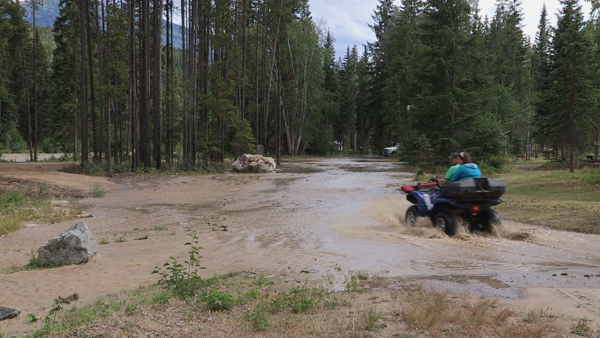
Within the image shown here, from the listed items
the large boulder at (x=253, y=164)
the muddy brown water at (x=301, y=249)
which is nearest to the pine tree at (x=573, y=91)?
the muddy brown water at (x=301, y=249)

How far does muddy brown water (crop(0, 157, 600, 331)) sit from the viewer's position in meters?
5.82

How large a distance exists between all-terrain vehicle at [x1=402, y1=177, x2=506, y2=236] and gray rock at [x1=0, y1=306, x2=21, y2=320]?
7.52 m

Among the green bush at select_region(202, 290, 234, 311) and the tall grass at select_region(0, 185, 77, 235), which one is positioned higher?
the green bush at select_region(202, 290, 234, 311)

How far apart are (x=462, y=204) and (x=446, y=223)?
54 centimetres

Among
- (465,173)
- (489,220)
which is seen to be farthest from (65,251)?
(489,220)

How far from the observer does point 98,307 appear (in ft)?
15.4

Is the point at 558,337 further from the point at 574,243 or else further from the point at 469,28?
the point at 469,28

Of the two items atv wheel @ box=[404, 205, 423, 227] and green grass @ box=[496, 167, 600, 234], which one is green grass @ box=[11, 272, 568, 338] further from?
green grass @ box=[496, 167, 600, 234]

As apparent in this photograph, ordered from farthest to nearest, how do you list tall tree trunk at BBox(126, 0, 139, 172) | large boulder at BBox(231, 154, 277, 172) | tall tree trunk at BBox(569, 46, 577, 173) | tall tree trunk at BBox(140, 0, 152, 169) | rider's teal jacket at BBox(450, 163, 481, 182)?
large boulder at BBox(231, 154, 277, 172) → tall tree trunk at BBox(140, 0, 152, 169) → tall tree trunk at BBox(569, 46, 577, 173) → tall tree trunk at BBox(126, 0, 139, 172) → rider's teal jacket at BBox(450, 163, 481, 182)

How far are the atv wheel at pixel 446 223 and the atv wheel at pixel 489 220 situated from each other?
73cm

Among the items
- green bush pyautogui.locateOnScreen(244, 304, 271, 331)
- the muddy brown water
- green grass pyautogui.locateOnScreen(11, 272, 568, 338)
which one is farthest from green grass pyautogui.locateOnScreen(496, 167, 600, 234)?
green bush pyautogui.locateOnScreen(244, 304, 271, 331)

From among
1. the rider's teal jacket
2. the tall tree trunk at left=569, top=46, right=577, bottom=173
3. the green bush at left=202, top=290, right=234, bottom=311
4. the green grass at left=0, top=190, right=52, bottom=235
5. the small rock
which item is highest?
the tall tree trunk at left=569, top=46, right=577, bottom=173

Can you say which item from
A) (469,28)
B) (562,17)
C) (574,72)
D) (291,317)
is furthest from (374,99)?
(291,317)

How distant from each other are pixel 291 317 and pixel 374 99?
55.4 meters
